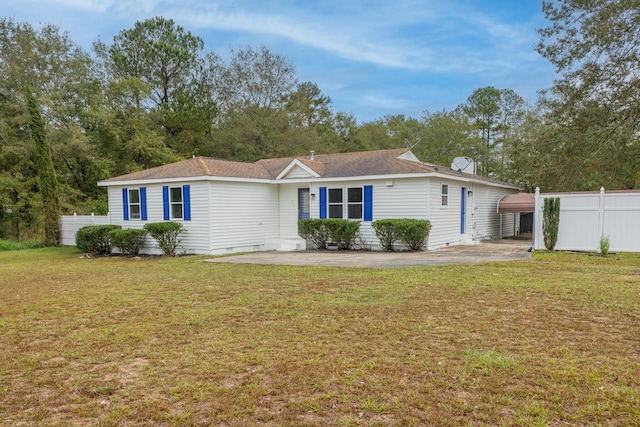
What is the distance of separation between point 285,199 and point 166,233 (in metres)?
4.49

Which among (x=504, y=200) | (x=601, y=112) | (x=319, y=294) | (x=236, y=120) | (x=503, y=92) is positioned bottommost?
(x=319, y=294)

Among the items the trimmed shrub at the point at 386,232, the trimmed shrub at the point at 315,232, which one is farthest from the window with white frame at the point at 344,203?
the trimmed shrub at the point at 386,232

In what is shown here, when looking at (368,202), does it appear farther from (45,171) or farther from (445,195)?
(45,171)

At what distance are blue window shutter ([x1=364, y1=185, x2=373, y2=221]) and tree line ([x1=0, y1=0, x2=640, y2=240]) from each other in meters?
7.66

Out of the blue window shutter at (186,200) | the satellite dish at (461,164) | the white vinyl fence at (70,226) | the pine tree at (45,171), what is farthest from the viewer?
the white vinyl fence at (70,226)

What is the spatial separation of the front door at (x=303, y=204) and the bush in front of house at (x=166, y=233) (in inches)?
167

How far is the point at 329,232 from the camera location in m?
14.1

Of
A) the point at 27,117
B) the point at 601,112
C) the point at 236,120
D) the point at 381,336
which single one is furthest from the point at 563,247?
the point at 27,117

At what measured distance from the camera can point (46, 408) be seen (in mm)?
3025

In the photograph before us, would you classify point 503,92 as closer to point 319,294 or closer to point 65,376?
point 319,294

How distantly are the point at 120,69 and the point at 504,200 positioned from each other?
23.7 m

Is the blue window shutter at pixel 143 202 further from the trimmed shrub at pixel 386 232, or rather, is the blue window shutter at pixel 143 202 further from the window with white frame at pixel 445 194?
the window with white frame at pixel 445 194

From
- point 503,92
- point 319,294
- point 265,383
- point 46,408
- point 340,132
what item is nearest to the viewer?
point 46,408

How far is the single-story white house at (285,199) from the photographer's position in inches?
527
